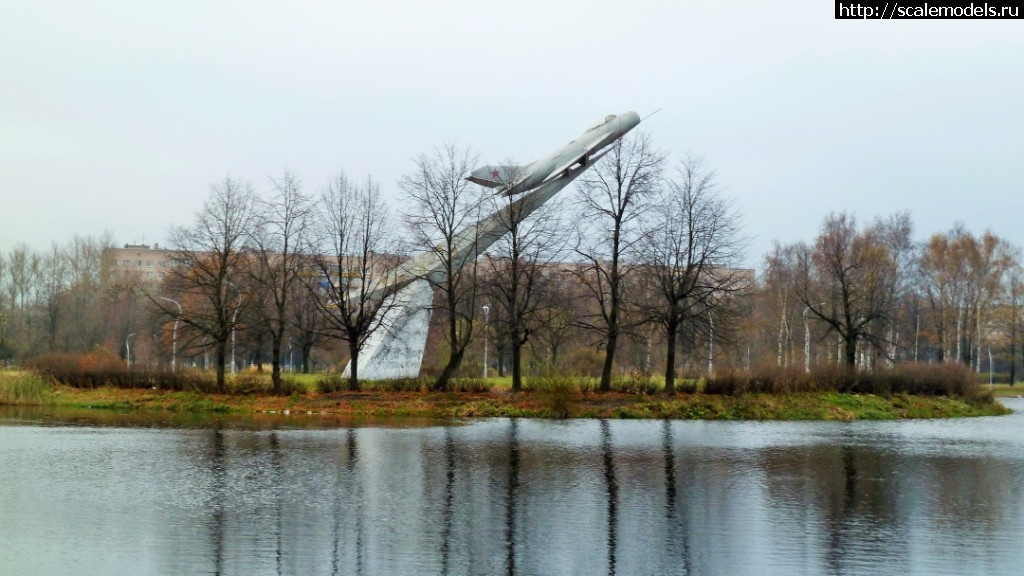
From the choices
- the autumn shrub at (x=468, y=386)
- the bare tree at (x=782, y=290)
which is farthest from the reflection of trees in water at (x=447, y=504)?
the bare tree at (x=782, y=290)

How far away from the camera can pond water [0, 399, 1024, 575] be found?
1013cm

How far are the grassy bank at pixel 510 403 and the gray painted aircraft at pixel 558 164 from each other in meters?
8.48

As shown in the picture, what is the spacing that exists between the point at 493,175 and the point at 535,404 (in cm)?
1016

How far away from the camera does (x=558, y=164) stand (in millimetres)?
37781

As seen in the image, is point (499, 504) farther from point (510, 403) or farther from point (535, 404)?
point (510, 403)

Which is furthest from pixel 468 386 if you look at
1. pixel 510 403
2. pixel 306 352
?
pixel 306 352

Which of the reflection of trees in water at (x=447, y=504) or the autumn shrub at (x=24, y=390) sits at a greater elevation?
the autumn shrub at (x=24, y=390)

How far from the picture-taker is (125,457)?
61.0 feet

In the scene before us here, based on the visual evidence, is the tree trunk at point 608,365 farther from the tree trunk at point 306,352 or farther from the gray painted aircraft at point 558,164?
the tree trunk at point 306,352

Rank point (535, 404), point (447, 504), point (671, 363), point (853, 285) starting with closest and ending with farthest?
point (447, 504)
point (535, 404)
point (671, 363)
point (853, 285)

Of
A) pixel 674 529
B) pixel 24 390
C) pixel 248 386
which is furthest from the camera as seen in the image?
pixel 24 390

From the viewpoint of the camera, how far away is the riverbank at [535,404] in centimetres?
3170

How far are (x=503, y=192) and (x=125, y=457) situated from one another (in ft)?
69.6

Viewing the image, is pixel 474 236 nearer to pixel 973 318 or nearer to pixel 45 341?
pixel 45 341
